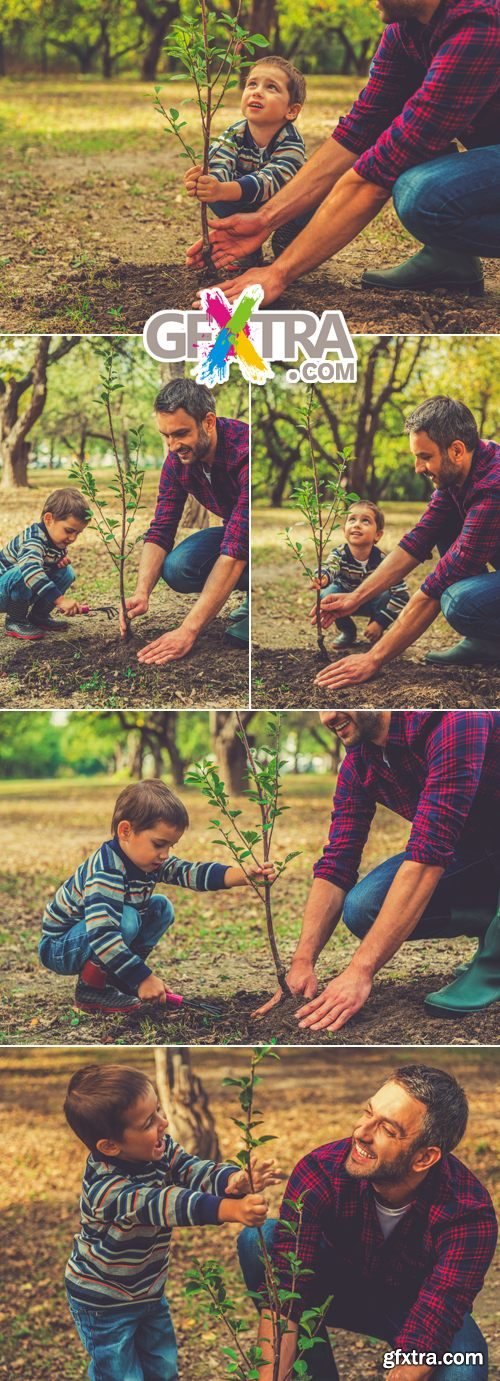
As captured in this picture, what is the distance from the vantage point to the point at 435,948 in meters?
6.02

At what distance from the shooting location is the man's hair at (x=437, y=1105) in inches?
185

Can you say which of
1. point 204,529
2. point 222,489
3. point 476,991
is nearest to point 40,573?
point 204,529

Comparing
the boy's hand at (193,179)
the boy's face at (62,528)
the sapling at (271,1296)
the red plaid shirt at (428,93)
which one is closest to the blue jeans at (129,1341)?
the sapling at (271,1296)

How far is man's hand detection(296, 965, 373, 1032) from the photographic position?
5.48 m

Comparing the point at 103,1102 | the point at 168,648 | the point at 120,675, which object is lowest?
the point at 103,1102

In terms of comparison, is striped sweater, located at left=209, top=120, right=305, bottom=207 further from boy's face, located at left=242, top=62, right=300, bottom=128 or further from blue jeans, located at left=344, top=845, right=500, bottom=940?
blue jeans, located at left=344, top=845, right=500, bottom=940

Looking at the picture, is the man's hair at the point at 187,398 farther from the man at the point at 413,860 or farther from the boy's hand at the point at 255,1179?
the boy's hand at the point at 255,1179

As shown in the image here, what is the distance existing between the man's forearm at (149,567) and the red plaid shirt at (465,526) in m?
0.92

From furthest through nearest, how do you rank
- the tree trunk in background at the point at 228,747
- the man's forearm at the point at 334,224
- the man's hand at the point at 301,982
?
1. the tree trunk in background at the point at 228,747
2. the man's hand at the point at 301,982
3. the man's forearm at the point at 334,224

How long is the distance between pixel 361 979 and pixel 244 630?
1.36 m

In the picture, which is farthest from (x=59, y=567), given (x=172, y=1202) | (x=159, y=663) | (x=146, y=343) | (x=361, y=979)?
(x=172, y=1202)

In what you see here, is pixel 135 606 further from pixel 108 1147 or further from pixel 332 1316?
pixel 332 1316

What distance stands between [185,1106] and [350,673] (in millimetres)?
2524

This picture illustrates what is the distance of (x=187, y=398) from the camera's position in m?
5.50
